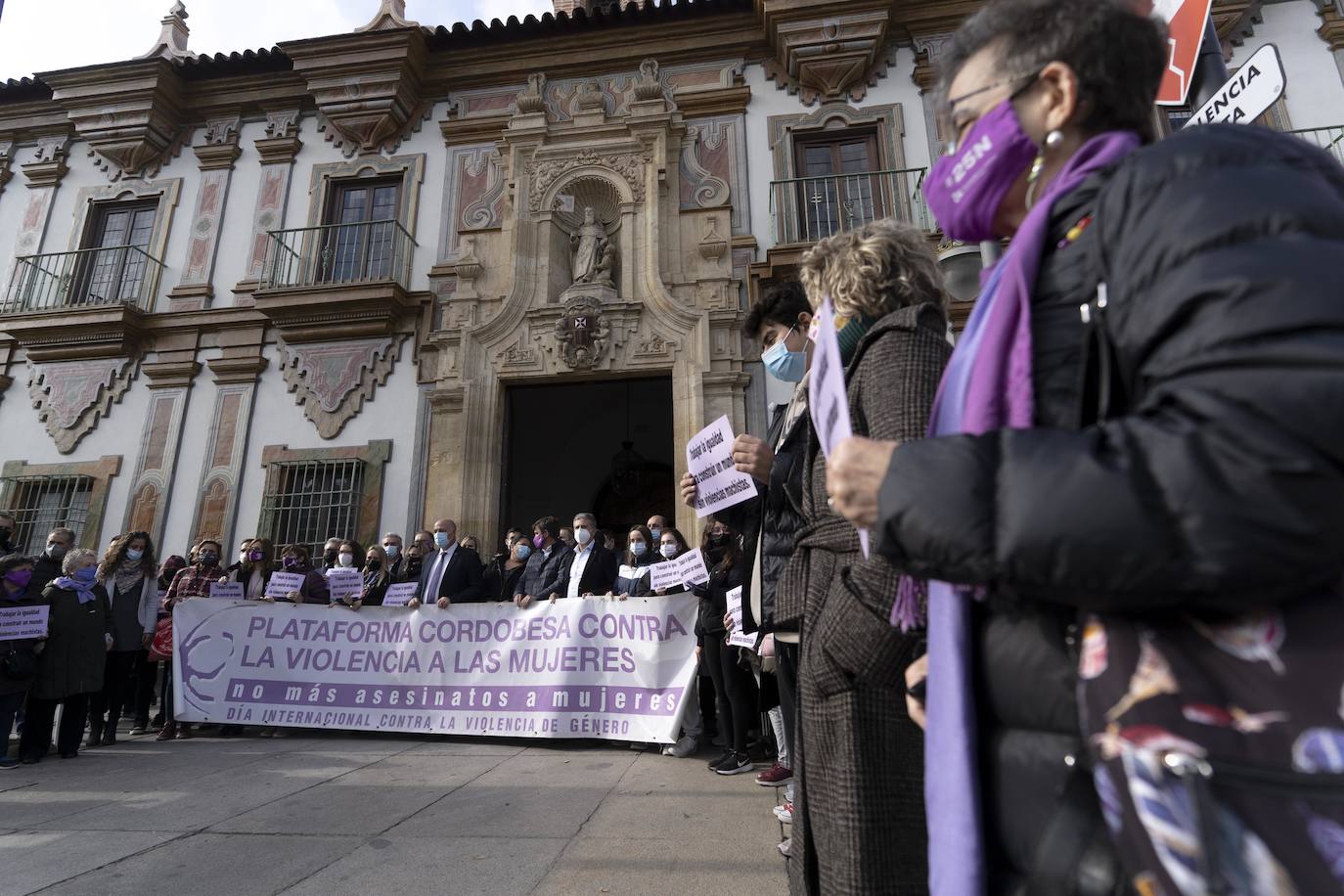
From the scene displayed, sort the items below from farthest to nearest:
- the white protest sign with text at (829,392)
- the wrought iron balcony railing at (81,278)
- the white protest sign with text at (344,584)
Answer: the wrought iron balcony railing at (81,278) < the white protest sign with text at (344,584) < the white protest sign with text at (829,392)

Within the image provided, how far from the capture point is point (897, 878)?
128 centimetres

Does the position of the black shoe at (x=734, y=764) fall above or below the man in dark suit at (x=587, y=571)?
below

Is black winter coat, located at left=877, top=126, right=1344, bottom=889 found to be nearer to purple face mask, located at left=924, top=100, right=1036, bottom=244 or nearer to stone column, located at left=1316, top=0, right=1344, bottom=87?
purple face mask, located at left=924, top=100, right=1036, bottom=244

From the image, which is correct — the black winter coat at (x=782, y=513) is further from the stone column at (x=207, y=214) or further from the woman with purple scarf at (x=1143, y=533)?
the stone column at (x=207, y=214)

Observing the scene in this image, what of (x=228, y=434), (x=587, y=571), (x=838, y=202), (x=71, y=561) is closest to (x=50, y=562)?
(x=71, y=561)

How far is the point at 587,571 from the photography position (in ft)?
20.8

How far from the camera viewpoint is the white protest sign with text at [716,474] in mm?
2953

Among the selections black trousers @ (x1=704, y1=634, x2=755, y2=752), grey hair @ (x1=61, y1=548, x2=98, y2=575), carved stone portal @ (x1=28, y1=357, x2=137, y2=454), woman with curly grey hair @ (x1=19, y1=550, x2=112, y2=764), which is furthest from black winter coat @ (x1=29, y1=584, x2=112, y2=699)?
carved stone portal @ (x1=28, y1=357, x2=137, y2=454)

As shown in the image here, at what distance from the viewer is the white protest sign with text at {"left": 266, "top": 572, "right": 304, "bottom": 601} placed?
6895 mm

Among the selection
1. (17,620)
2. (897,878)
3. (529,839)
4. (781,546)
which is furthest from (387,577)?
(897,878)

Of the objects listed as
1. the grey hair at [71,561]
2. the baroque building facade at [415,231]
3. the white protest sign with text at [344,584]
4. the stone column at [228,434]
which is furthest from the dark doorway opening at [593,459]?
the grey hair at [71,561]

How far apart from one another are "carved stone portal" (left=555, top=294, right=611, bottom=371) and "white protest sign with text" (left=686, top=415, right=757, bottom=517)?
5993 millimetres

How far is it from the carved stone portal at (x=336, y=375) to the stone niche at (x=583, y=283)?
67 cm

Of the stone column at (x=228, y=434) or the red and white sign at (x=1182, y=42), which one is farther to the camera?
the stone column at (x=228, y=434)
